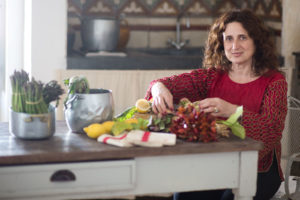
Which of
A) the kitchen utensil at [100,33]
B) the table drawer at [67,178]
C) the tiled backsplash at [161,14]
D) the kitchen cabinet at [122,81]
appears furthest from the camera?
the tiled backsplash at [161,14]

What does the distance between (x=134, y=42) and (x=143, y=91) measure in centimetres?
82

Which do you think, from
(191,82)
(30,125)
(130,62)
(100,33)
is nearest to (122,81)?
(130,62)

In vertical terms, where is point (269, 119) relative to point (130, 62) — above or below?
below

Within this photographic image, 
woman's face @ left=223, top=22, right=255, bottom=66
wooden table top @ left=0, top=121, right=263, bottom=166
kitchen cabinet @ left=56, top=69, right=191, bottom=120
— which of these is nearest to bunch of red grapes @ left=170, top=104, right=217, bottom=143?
wooden table top @ left=0, top=121, right=263, bottom=166

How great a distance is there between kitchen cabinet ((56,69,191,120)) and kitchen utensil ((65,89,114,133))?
1698mm

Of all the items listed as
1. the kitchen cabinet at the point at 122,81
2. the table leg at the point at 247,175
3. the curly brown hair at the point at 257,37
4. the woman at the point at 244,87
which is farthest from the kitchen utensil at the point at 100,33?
the table leg at the point at 247,175

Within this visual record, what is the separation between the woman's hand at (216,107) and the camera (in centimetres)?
208

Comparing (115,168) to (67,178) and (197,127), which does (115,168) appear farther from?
(197,127)

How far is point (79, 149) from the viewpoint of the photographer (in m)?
1.66

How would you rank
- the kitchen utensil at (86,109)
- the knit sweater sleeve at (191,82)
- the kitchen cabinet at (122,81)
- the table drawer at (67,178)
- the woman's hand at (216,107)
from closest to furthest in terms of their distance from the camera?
the table drawer at (67,178) → the kitchen utensil at (86,109) → the woman's hand at (216,107) → the knit sweater sleeve at (191,82) → the kitchen cabinet at (122,81)

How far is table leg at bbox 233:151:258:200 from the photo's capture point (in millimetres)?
1765

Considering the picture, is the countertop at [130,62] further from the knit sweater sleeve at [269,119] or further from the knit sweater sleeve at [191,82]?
A: the knit sweater sleeve at [269,119]

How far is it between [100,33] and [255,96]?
67.7 inches

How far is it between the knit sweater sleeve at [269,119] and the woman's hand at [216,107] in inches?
2.8
